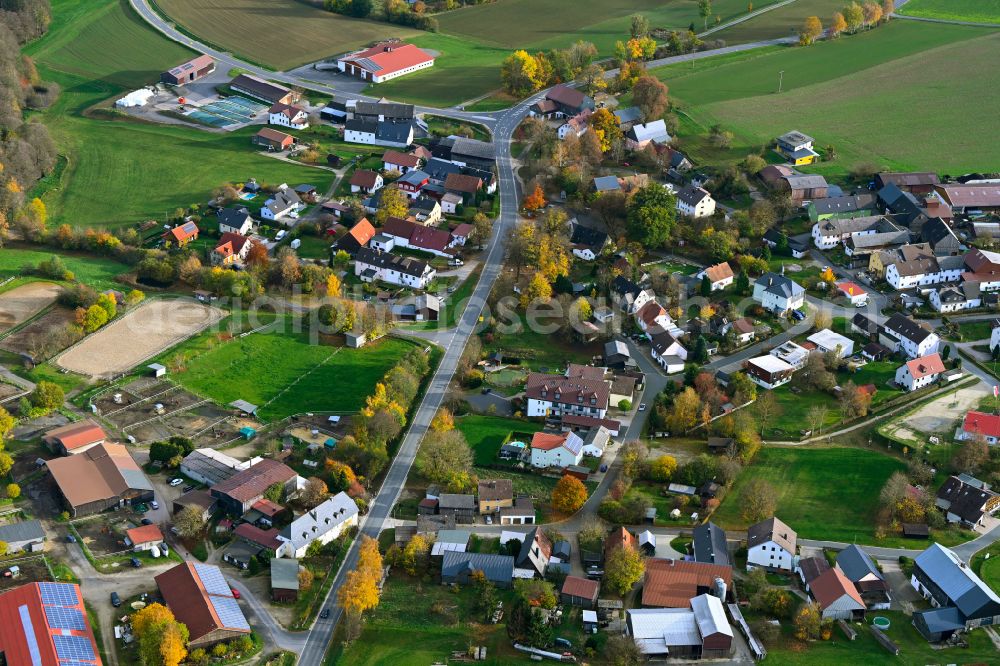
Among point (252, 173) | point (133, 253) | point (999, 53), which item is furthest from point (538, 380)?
point (999, 53)

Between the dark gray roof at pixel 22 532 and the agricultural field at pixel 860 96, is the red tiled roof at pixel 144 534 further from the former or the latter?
the agricultural field at pixel 860 96

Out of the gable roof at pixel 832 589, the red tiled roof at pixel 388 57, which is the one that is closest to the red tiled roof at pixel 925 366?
the gable roof at pixel 832 589

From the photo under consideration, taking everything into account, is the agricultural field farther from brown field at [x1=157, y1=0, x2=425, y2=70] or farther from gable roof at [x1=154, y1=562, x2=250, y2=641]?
gable roof at [x1=154, y1=562, x2=250, y2=641]

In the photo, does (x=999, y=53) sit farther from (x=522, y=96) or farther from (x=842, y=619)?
(x=842, y=619)

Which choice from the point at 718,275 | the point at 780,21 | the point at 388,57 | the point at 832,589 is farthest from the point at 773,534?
the point at 780,21

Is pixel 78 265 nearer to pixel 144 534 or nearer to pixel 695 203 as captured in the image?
pixel 144 534

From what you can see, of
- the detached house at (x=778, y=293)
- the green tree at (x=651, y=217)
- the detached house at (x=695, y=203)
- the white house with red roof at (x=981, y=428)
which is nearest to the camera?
the white house with red roof at (x=981, y=428)

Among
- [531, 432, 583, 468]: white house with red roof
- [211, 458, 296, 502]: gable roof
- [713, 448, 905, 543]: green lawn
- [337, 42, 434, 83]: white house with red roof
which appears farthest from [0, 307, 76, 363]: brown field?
[337, 42, 434, 83]: white house with red roof
